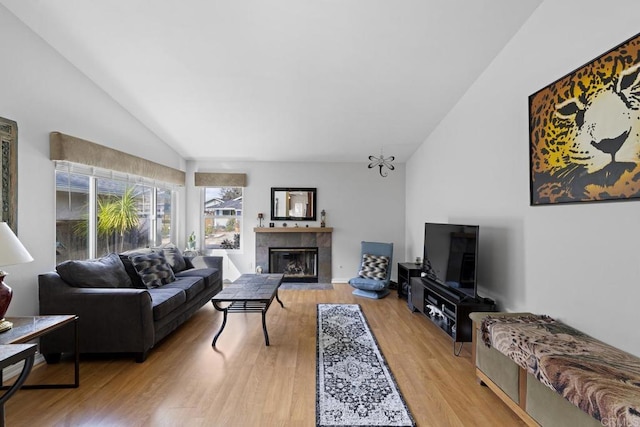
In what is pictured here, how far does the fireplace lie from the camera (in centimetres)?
568

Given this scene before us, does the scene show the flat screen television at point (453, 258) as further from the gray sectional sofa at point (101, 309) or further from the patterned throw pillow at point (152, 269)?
the patterned throw pillow at point (152, 269)

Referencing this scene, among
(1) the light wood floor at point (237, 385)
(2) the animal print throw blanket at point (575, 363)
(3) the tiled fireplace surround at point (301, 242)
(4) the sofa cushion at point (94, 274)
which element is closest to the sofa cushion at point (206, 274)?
(1) the light wood floor at point (237, 385)

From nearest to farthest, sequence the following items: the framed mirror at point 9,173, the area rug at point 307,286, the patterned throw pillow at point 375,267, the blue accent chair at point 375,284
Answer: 1. the framed mirror at point 9,173
2. the blue accent chair at point 375,284
3. the patterned throw pillow at point 375,267
4. the area rug at point 307,286

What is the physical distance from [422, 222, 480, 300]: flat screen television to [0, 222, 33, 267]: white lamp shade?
11.5ft

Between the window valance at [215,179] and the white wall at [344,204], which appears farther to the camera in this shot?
the white wall at [344,204]

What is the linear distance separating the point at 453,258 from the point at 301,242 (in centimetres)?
309

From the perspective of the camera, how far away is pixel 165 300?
291cm

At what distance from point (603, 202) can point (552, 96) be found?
89 cm

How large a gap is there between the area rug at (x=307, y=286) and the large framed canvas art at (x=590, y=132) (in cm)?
368

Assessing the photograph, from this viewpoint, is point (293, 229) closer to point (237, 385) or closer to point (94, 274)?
point (94, 274)

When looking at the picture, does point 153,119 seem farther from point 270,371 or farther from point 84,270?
point 270,371

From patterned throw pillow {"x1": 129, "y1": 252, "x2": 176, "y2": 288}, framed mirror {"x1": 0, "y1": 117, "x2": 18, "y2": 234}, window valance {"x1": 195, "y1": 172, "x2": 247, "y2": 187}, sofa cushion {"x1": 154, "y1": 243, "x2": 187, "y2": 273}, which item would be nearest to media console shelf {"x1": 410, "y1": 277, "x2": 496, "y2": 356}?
patterned throw pillow {"x1": 129, "y1": 252, "x2": 176, "y2": 288}

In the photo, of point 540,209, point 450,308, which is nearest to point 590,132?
point 540,209

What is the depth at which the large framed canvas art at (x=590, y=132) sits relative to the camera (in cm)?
164
